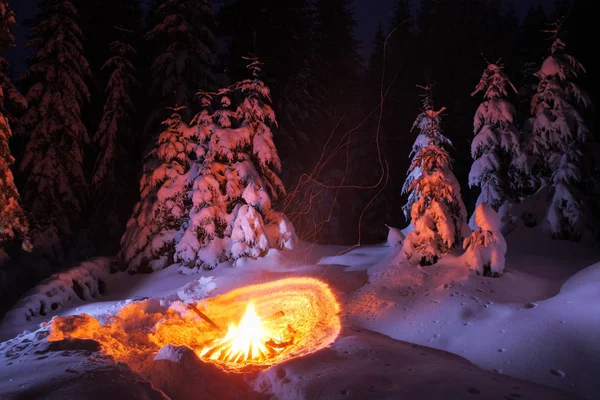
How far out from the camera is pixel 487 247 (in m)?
7.62

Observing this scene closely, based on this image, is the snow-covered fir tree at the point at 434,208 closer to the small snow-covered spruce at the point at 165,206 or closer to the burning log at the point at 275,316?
the burning log at the point at 275,316

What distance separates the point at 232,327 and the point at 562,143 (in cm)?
1219

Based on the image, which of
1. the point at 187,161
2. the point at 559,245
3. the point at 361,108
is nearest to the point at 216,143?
the point at 187,161

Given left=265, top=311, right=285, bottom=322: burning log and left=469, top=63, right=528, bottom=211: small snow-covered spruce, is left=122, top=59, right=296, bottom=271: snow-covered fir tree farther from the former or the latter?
left=469, top=63, right=528, bottom=211: small snow-covered spruce

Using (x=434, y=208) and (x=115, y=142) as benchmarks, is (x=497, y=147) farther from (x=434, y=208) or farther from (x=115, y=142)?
(x=115, y=142)

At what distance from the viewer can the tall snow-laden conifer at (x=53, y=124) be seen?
15102 mm

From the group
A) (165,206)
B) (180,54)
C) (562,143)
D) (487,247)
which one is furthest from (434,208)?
(180,54)

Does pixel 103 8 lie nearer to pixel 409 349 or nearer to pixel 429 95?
pixel 429 95

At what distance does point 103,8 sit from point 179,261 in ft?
47.3

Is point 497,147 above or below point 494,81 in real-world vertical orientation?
below

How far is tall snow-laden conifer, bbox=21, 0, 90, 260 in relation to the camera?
15.1 metres

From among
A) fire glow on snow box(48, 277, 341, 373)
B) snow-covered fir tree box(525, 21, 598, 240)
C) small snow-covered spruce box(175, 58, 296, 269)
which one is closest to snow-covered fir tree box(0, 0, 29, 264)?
fire glow on snow box(48, 277, 341, 373)

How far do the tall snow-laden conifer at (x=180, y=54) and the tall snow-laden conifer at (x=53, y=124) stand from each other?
→ 3137 millimetres

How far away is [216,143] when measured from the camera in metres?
12.4
